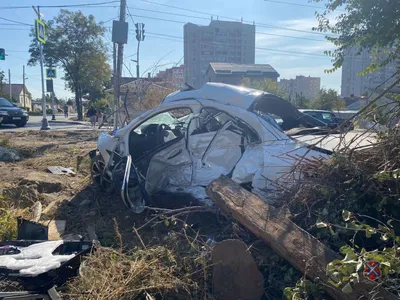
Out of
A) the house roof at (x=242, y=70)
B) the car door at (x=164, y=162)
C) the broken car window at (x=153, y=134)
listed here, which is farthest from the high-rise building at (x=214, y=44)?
the car door at (x=164, y=162)

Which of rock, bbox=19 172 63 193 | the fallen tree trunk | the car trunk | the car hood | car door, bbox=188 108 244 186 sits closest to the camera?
the fallen tree trunk

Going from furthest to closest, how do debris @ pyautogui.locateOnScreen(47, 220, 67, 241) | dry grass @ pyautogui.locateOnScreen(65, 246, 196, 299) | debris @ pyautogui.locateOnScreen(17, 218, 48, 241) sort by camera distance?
debris @ pyautogui.locateOnScreen(47, 220, 67, 241)
debris @ pyautogui.locateOnScreen(17, 218, 48, 241)
dry grass @ pyautogui.locateOnScreen(65, 246, 196, 299)

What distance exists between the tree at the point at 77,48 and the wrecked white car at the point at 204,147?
98.1 feet

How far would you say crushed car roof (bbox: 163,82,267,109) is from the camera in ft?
15.1

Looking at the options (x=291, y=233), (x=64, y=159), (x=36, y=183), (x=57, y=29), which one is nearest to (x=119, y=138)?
(x=36, y=183)

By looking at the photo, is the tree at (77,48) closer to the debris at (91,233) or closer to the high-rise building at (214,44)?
the high-rise building at (214,44)

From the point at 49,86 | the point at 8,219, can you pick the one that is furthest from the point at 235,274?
the point at 49,86

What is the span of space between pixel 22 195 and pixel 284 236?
4.00 meters

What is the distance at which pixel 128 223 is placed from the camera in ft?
15.3

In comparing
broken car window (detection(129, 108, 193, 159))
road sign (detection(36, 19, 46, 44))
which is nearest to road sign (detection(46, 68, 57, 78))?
road sign (detection(36, 19, 46, 44))

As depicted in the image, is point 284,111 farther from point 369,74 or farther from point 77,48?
point 77,48

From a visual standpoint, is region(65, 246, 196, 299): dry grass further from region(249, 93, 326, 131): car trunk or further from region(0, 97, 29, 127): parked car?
region(0, 97, 29, 127): parked car

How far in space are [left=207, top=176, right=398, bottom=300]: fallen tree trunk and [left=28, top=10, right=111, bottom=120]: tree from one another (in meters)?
32.5

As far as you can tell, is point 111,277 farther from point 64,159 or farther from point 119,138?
point 64,159
